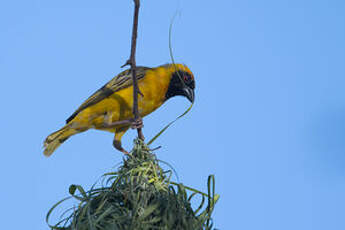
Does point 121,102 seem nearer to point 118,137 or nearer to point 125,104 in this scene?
point 125,104

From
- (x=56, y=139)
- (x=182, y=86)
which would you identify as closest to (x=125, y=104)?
(x=182, y=86)

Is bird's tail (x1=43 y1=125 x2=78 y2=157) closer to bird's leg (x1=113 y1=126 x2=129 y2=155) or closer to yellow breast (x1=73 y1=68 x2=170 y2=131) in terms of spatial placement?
yellow breast (x1=73 y1=68 x2=170 y2=131)

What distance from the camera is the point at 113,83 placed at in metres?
3.71

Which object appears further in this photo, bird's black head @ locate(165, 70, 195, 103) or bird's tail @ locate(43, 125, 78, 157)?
bird's black head @ locate(165, 70, 195, 103)

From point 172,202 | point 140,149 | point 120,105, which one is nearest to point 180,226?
point 172,202

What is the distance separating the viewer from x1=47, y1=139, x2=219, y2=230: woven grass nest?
2.19 m

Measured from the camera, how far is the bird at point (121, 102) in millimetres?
3604

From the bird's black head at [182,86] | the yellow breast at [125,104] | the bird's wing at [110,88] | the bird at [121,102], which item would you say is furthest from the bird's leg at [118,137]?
the bird's black head at [182,86]

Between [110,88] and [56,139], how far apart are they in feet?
2.00

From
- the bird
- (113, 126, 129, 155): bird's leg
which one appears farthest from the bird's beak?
(113, 126, 129, 155): bird's leg

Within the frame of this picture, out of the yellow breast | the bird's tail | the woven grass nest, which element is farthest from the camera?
the bird's tail

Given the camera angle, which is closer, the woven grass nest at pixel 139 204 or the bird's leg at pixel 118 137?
the woven grass nest at pixel 139 204

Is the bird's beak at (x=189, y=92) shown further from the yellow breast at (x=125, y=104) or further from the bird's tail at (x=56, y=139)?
the bird's tail at (x=56, y=139)

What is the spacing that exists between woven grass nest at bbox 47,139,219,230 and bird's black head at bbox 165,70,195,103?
1375 mm
